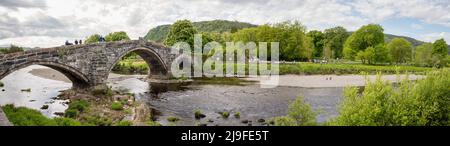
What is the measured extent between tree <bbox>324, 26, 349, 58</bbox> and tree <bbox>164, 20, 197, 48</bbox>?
144ft

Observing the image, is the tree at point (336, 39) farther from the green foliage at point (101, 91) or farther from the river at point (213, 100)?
the green foliage at point (101, 91)

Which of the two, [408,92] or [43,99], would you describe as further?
[43,99]

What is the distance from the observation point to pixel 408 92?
2042 cm

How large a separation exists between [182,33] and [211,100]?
4686 cm

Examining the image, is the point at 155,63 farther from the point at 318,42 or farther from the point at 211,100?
the point at 318,42

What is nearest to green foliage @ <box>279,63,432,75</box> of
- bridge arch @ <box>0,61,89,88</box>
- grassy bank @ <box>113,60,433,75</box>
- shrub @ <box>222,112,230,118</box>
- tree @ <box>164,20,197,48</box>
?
grassy bank @ <box>113,60,433,75</box>

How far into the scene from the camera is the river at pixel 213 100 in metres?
28.4

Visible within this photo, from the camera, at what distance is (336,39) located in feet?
353

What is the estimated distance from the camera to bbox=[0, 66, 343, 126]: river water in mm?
28391

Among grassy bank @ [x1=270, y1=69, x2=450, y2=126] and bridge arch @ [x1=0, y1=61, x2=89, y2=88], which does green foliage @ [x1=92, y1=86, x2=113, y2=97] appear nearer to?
bridge arch @ [x1=0, y1=61, x2=89, y2=88]


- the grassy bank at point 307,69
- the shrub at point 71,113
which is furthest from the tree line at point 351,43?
the shrub at point 71,113
